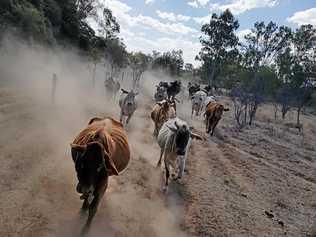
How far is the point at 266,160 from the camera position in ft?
51.3

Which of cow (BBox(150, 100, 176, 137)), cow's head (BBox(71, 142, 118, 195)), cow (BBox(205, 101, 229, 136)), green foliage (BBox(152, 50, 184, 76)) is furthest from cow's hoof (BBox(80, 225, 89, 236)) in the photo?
green foliage (BBox(152, 50, 184, 76))

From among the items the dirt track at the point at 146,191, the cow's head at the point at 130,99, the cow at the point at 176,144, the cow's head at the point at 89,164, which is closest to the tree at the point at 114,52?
the cow's head at the point at 130,99

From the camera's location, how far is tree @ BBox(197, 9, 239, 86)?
169ft

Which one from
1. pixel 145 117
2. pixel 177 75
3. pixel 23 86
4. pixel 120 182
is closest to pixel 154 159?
pixel 120 182

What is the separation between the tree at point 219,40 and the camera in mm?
51469

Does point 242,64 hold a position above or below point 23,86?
above

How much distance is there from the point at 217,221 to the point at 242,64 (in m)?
52.6

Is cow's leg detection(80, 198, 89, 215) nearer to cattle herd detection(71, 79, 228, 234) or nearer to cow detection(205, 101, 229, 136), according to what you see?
cattle herd detection(71, 79, 228, 234)

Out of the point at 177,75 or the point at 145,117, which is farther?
the point at 177,75

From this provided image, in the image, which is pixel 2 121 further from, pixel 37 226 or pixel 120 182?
pixel 37 226

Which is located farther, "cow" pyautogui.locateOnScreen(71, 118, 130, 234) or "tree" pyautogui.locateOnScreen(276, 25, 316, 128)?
"tree" pyautogui.locateOnScreen(276, 25, 316, 128)

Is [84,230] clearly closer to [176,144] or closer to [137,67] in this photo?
[176,144]

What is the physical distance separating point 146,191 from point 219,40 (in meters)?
45.7

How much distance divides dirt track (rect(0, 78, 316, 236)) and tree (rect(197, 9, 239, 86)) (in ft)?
126
